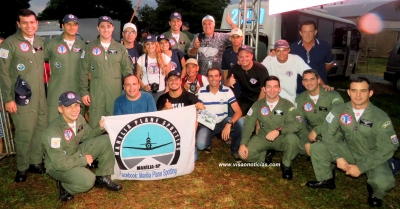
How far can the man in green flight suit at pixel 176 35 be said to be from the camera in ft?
22.6

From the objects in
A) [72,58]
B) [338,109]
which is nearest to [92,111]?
[72,58]

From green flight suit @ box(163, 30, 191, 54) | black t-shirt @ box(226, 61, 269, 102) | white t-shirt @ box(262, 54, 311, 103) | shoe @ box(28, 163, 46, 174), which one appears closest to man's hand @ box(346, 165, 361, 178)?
white t-shirt @ box(262, 54, 311, 103)

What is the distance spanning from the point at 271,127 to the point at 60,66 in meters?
3.55

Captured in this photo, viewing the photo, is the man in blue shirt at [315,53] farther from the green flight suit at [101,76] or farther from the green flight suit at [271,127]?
the green flight suit at [101,76]

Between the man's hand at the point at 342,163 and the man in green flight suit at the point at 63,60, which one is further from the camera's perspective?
the man in green flight suit at the point at 63,60

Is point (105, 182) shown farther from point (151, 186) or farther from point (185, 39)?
point (185, 39)

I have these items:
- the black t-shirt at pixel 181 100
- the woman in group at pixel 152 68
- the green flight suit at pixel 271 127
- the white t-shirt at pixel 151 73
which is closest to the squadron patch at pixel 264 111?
the green flight suit at pixel 271 127

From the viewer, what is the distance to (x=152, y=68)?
5.65m

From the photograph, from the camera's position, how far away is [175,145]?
4.54 metres

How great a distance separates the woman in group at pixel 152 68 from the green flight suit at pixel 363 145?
9.39 feet

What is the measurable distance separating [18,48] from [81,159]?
6.32 ft

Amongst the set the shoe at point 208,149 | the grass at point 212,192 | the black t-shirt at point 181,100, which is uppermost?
the black t-shirt at point 181,100

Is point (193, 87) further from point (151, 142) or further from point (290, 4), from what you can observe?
point (290, 4)

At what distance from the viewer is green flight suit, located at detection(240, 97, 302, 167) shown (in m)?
4.91
